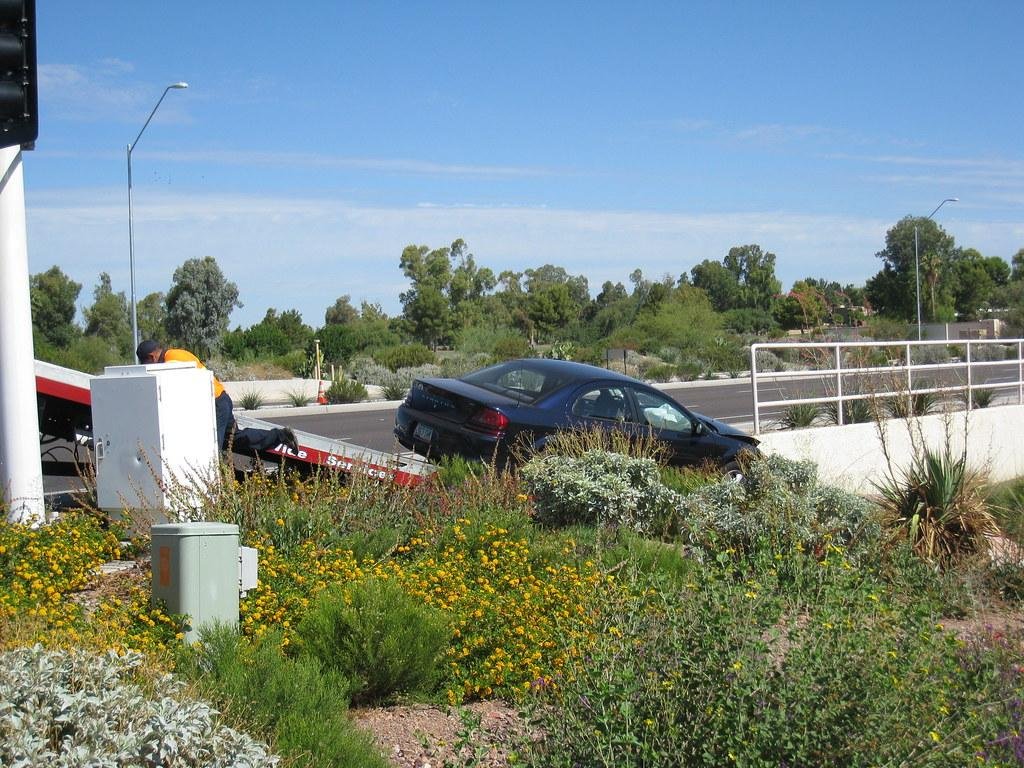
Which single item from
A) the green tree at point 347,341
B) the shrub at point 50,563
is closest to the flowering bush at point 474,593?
the shrub at point 50,563

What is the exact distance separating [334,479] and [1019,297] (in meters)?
84.1

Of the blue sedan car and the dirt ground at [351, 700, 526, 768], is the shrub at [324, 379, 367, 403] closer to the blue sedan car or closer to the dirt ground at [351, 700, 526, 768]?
the blue sedan car

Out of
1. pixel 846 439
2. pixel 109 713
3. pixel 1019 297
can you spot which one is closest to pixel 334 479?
pixel 109 713

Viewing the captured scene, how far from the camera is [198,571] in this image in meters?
5.45

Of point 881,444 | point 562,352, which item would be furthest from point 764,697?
point 562,352

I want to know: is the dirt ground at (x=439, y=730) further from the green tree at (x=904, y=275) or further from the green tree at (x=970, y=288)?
the green tree at (x=970, y=288)

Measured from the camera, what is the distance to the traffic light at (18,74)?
5.34 m

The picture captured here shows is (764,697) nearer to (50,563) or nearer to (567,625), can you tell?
(567,625)

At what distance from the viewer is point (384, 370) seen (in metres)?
38.8

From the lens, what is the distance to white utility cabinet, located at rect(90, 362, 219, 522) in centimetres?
816

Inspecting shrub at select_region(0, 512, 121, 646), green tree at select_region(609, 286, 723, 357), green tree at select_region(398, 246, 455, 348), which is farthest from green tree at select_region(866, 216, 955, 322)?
shrub at select_region(0, 512, 121, 646)

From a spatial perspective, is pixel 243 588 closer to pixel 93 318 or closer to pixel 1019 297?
pixel 93 318

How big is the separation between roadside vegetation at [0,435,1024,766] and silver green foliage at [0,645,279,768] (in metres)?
0.01

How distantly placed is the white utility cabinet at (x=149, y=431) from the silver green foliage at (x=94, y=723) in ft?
14.7
